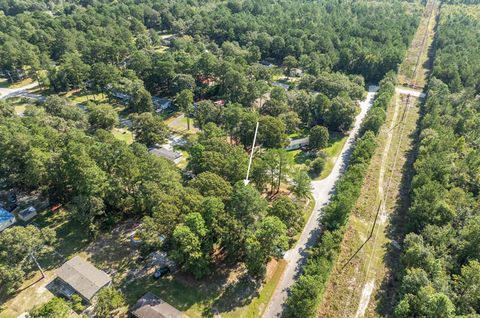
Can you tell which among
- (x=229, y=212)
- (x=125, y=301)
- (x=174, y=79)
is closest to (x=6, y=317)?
(x=125, y=301)

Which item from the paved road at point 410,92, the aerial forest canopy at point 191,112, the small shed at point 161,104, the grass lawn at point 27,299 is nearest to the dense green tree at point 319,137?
the aerial forest canopy at point 191,112

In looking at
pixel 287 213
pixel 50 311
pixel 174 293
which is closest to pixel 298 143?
pixel 287 213

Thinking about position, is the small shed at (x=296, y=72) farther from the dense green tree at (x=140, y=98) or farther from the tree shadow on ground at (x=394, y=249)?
the tree shadow on ground at (x=394, y=249)

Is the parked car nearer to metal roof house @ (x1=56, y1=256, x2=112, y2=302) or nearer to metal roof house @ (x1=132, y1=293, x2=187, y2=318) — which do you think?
metal roof house @ (x1=132, y1=293, x2=187, y2=318)

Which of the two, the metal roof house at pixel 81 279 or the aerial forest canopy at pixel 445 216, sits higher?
the aerial forest canopy at pixel 445 216

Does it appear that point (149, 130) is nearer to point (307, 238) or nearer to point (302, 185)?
point (302, 185)
